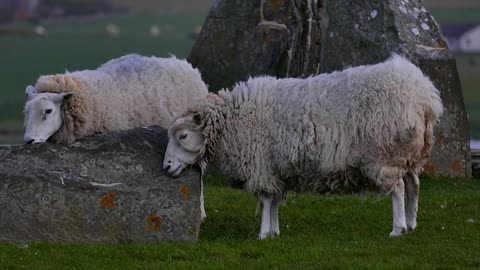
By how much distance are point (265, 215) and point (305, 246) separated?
872mm

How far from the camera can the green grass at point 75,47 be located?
50.8 m

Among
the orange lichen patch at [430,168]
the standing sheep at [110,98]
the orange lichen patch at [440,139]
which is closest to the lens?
the standing sheep at [110,98]

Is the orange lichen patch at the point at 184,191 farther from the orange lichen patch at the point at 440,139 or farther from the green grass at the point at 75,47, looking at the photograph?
the green grass at the point at 75,47

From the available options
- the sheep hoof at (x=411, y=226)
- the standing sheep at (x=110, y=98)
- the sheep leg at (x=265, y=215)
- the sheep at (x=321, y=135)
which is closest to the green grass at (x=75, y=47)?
the standing sheep at (x=110, y=98)

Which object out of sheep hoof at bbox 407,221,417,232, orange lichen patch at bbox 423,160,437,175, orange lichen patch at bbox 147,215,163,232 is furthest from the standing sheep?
orange lichen patch at bbox 423,160,437,175

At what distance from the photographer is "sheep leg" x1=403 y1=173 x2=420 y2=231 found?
38.2 feet

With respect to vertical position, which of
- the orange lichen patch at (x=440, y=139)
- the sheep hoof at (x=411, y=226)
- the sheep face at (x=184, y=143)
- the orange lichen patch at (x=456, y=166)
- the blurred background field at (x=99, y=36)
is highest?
the sheep face at (x=184, y=143)

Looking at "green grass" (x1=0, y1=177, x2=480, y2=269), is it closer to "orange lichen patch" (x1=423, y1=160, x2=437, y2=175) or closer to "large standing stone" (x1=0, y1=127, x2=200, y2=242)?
"large standing stone" (x1=0, y1=127, x2=200, y2=242)

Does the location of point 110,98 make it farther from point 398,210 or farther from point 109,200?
point 398,210

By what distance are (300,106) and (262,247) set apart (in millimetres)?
1510

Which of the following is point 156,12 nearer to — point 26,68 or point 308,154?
point 26,68

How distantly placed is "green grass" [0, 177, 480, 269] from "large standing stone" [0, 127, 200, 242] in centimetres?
20

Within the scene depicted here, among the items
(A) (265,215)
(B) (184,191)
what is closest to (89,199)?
(B) (184,191)

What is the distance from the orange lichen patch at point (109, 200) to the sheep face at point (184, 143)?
2.06 ft
